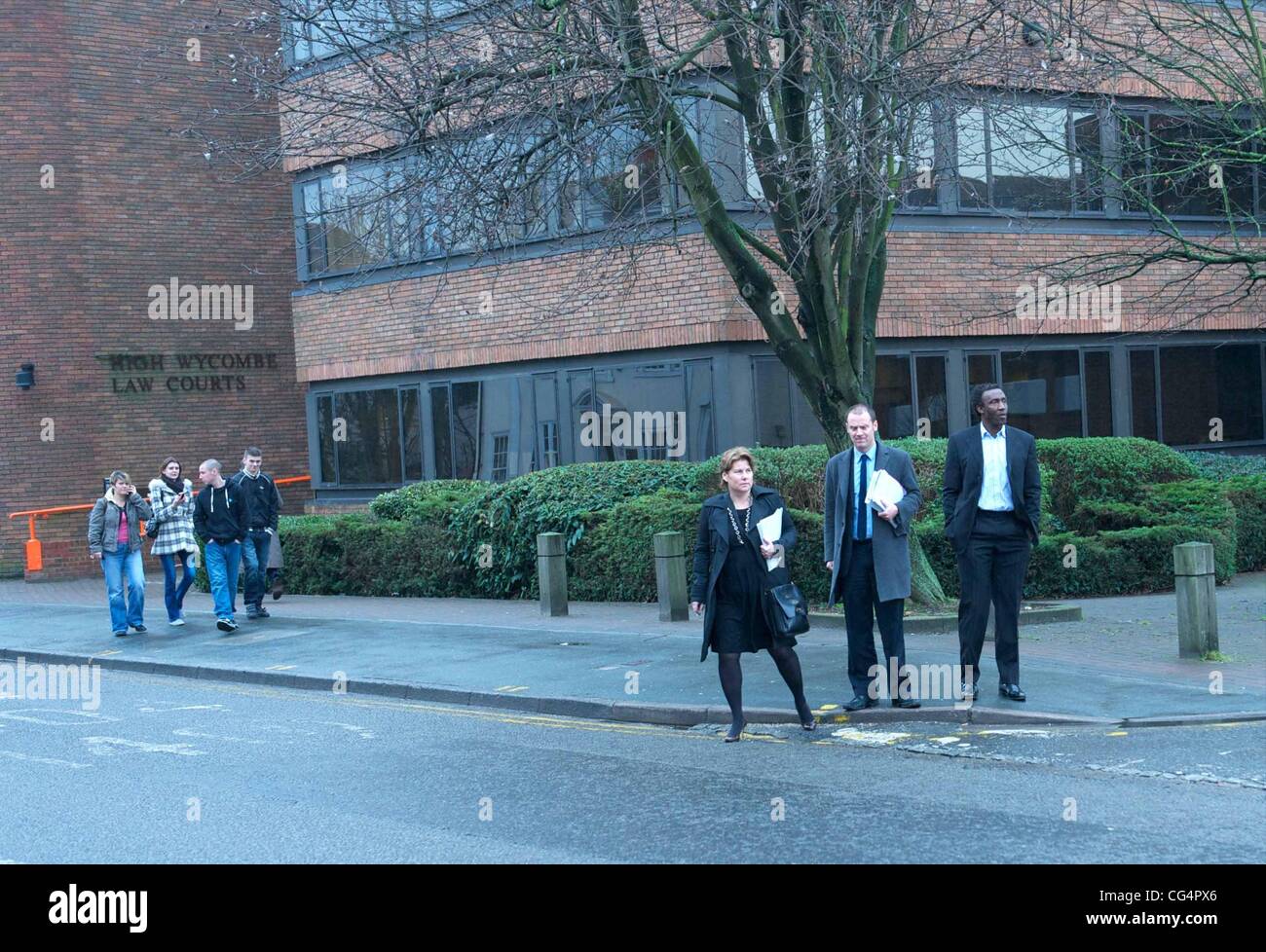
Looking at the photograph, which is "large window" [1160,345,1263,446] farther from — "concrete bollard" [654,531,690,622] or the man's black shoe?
the man's black shoe

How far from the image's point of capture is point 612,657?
39.1 feet

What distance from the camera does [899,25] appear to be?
475 inches

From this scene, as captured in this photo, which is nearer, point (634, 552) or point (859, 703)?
point (859, 703)

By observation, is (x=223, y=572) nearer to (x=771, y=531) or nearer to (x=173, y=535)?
(x=173, y=535)

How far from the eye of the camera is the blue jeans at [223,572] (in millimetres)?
15302

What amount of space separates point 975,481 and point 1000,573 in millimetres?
622

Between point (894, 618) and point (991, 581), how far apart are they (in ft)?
2.26

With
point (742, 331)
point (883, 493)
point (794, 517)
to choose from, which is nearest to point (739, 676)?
point (883, 493)

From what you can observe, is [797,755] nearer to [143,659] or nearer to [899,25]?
[899,25]

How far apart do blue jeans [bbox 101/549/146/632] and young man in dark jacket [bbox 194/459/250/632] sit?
0.76 m

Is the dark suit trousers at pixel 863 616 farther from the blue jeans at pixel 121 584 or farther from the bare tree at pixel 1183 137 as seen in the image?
the blue jeans at pixel 121 584

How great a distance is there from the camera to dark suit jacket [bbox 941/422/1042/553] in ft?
30.3

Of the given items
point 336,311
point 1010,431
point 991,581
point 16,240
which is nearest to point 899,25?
point 1010,431

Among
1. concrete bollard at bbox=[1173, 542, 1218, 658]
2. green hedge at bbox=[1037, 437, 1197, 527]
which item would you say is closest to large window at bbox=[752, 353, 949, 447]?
green hedge at bbox=[1037, 437, 1197, 527]
